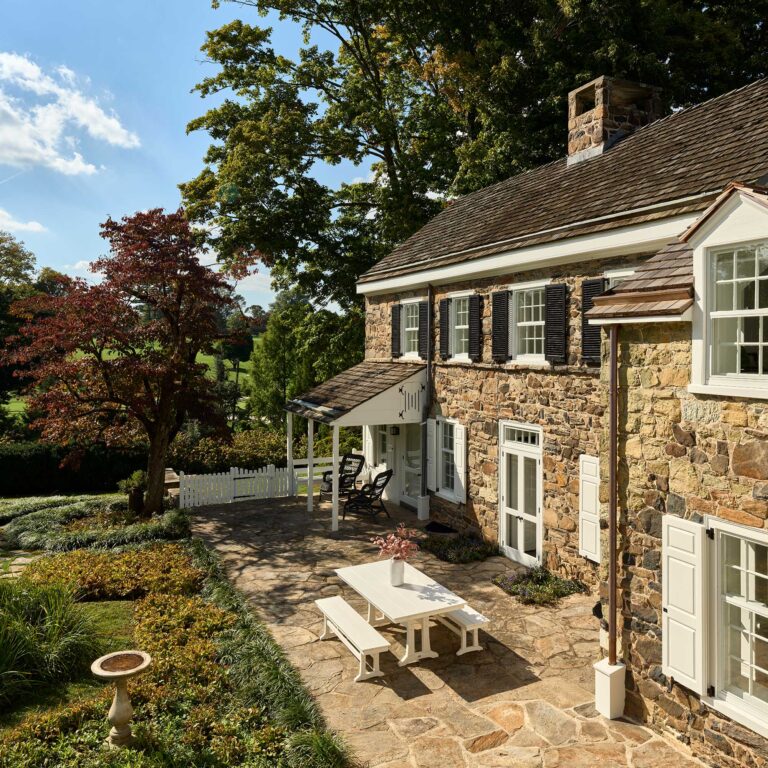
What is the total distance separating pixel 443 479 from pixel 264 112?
52.5ft

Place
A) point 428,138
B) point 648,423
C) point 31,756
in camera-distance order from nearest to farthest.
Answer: point 31,756
point 648,423
point 428,138

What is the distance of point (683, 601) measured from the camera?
18.1 ft

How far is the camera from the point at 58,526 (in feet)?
43.5

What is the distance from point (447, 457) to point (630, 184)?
6750mm

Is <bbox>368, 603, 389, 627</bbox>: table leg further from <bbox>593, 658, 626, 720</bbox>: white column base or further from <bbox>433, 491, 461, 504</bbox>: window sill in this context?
<bbox>433, 491, 461, 504</bbox>: window sill

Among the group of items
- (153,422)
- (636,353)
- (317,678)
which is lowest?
(317,678)

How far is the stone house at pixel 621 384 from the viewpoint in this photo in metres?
5.23

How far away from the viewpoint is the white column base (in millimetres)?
6133

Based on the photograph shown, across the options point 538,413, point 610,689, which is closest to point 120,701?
point 610,689

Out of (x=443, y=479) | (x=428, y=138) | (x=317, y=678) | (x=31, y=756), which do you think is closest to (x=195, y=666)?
(x=317, y=678)

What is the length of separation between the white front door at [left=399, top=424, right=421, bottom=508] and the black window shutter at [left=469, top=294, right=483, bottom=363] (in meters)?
3.11

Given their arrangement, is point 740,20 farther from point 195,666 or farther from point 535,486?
point 195,666

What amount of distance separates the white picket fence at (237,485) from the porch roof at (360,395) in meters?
2.01

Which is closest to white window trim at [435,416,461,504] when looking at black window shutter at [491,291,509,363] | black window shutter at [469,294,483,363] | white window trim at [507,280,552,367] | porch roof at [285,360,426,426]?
porch roof at [285,360,426,426]
